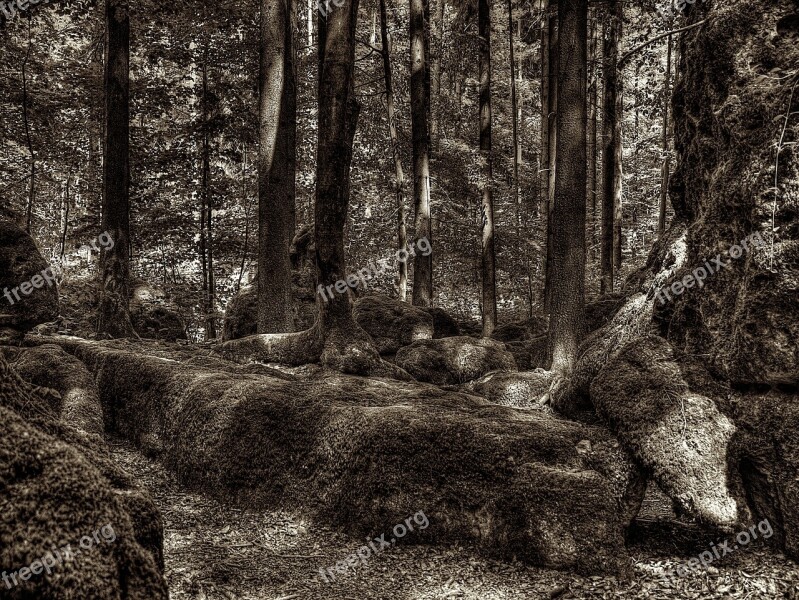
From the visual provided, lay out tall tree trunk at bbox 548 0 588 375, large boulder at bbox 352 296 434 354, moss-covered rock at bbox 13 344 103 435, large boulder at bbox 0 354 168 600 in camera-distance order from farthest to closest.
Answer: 1. large boulder at bbox 352 296 434 354
2. tall tree trunk at bbox 548 0 588 375
3. moss-covered rock at bbox 13 344 103 435
4. large boulder at bbox 0 354 168 600

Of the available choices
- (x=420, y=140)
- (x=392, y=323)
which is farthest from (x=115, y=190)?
(x=420, y=140)

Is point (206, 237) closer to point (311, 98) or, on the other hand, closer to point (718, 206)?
point (311, 98)

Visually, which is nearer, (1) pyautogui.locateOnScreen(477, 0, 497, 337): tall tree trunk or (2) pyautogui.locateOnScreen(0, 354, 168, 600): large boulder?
(2) pyautogui.locateOnScreen(0, 354, 168, 600): large boulder

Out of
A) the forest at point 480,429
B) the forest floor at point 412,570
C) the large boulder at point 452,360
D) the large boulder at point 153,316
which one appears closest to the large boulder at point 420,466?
the forest at point 480,429

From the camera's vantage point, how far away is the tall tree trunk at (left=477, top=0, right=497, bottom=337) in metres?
16.1

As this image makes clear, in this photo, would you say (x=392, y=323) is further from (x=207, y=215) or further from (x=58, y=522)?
(x=58, y=522)

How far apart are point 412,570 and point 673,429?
74.7 inches

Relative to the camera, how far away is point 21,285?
872cm

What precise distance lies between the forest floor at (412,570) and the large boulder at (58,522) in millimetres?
1379

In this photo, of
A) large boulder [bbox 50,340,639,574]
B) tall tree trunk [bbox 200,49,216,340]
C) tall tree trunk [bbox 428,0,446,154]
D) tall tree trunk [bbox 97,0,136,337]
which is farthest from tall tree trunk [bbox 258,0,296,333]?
tall tree trunk [bbox 428,0,446,154]

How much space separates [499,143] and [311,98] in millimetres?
11558

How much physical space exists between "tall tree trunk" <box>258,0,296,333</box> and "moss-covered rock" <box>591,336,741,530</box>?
6698 millimetres

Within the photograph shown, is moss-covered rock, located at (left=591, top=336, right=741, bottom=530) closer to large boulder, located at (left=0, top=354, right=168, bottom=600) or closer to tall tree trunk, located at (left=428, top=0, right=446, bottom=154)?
large boulder, located at (left=0, top=354, right=168, bottom=600)

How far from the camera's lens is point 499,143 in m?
28.2
